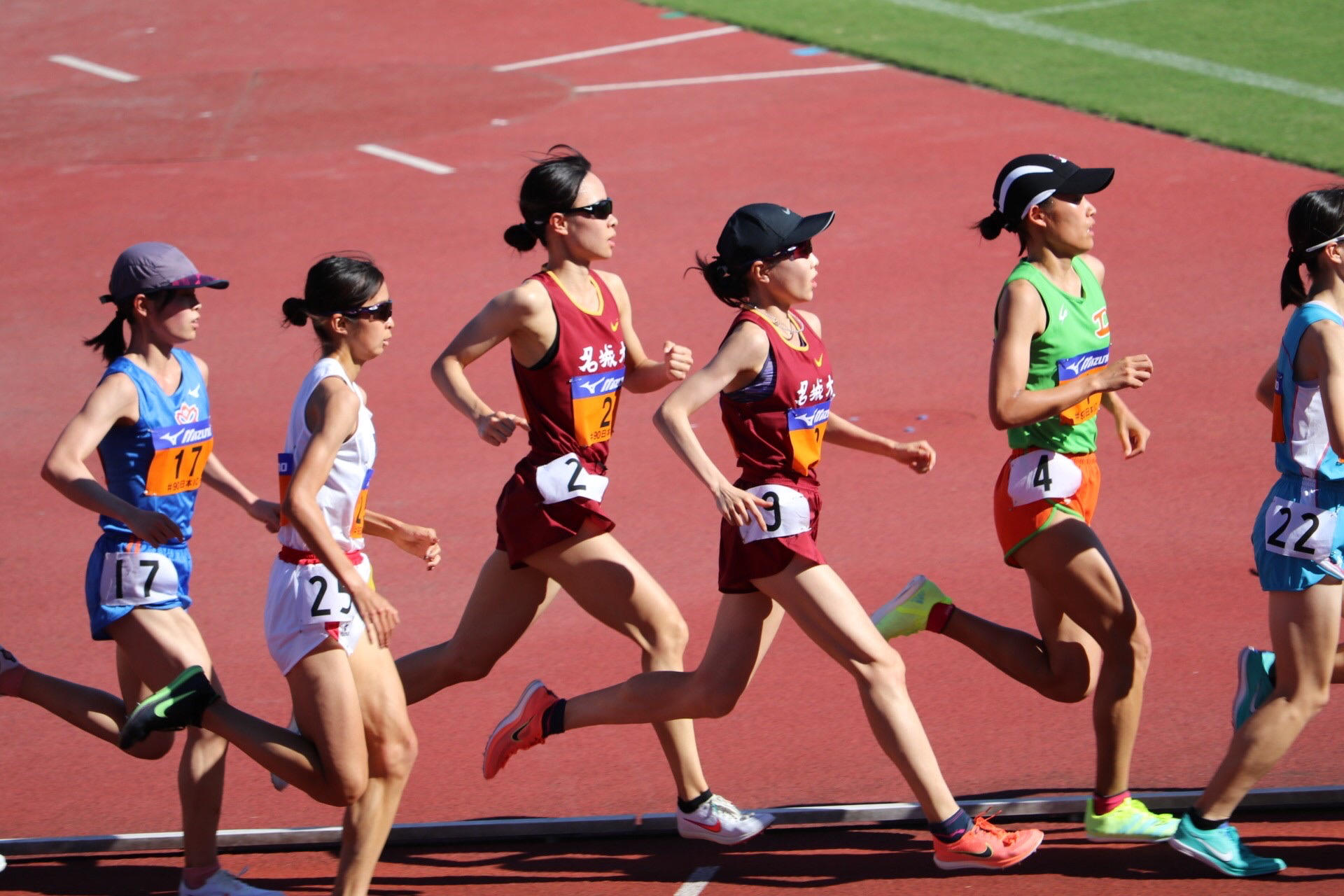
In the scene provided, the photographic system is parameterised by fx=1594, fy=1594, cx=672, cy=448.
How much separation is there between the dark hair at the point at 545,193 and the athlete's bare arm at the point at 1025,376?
5.08ft

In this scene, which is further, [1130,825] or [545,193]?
[545,193]

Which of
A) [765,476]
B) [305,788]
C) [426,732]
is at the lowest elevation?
[426,732]

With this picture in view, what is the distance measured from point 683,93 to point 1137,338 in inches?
323

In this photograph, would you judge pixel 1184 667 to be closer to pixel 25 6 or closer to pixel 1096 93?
pixel 1096 93

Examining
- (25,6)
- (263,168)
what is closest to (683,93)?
(263,168)

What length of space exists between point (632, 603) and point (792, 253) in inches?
50.7

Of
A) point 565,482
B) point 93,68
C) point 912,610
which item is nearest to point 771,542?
point 565,482

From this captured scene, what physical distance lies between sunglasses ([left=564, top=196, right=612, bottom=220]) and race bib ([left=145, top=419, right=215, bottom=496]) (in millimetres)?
1443

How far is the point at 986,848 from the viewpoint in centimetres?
493

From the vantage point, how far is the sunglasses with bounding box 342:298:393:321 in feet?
16.3

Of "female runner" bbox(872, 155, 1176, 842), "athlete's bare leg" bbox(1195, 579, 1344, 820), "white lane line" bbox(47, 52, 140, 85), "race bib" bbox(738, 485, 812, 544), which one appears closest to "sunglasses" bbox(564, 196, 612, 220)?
"race bib" bbox(738, 485, 812, 544)

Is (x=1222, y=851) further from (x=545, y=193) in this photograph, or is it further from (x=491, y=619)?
(x=545, y=193)

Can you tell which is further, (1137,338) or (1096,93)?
(1096,93)

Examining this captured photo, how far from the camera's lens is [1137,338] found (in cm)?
1045
